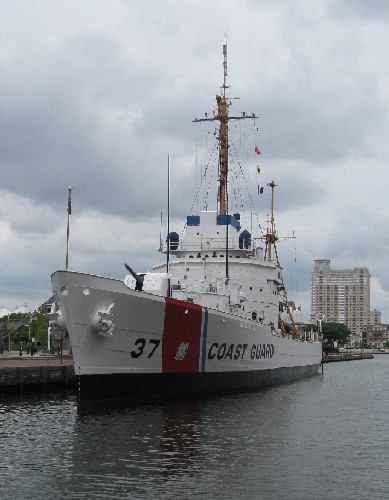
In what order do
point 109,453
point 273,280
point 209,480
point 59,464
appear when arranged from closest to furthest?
point 209,480 < point 59,464 < point 109,453 < point 273,280

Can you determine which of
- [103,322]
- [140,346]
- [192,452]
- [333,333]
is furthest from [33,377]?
[333,333]

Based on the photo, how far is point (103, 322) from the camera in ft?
69.6

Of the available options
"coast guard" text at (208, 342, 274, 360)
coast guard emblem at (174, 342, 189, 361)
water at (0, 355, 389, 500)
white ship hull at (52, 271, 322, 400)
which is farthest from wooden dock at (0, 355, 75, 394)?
"coast guard" text at (208, 342, 274, 360)

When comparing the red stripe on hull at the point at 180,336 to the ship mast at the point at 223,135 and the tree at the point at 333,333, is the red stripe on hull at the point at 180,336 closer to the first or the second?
the ship mast at the point at 223,135

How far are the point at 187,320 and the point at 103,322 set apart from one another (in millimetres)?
4031

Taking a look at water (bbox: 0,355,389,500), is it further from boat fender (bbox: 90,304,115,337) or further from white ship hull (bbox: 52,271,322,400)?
boat fender (bbox: 90,304,115,337)

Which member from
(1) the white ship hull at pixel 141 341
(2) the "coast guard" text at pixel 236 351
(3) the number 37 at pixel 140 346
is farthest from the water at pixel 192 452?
(2) the "coast guard" text at pixel 236 351

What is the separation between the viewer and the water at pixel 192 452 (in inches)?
479

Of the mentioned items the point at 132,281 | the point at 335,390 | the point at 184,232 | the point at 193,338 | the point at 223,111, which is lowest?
the point at 335,390

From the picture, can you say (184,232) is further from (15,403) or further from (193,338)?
(15,403)

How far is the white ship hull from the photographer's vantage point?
21.3m

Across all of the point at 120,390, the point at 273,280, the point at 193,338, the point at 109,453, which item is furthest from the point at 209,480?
the point at 273,280

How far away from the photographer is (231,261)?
34969mm

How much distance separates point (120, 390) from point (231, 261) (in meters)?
13.9
